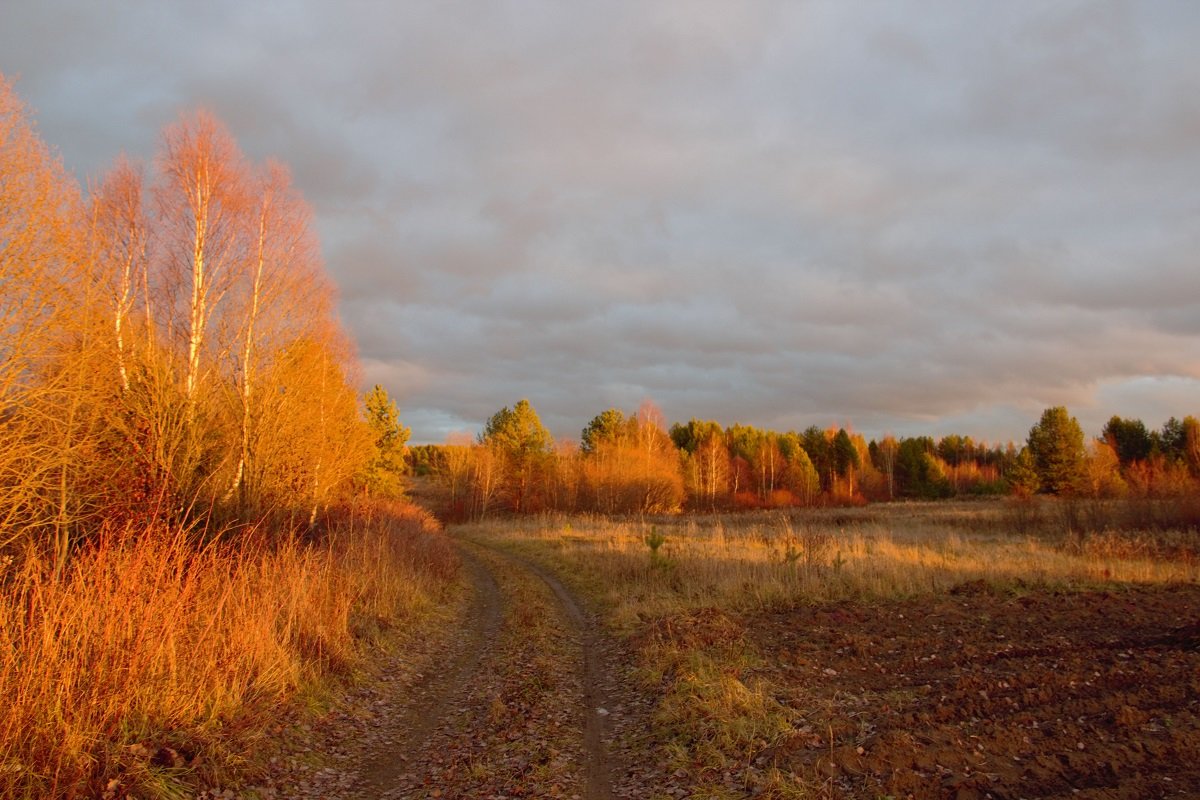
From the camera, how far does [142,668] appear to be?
20.9ft

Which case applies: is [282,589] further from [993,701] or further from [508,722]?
[993,701]

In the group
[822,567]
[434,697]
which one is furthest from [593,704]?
[822,567]

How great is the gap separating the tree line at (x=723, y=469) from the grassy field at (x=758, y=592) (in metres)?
18.2

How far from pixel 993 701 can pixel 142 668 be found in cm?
841

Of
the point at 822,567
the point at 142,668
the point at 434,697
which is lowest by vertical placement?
the point at 434,697

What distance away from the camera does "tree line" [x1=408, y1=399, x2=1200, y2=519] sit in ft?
191

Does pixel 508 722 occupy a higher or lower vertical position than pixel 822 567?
lower

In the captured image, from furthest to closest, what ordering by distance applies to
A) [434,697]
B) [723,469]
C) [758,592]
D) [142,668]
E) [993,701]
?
[723,469]
[758,592]
[434,697]
[993,701]
[142,668]

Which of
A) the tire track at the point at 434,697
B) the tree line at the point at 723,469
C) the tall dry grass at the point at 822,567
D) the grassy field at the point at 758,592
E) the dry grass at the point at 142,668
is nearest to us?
the dry grass at the point at 142,668

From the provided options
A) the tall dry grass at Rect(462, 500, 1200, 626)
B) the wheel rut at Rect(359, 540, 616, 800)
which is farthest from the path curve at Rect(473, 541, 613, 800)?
the tall dry grass at Rect(462, 500, 1200, 626)

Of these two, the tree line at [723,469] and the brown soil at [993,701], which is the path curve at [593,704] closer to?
the brown soil at [993,701]

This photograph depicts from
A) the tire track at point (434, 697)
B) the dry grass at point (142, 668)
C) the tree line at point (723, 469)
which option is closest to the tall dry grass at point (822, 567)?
the tire track at point (434, 697)

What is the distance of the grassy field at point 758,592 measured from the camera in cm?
655

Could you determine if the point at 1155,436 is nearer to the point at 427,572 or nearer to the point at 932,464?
the point at 932,464
